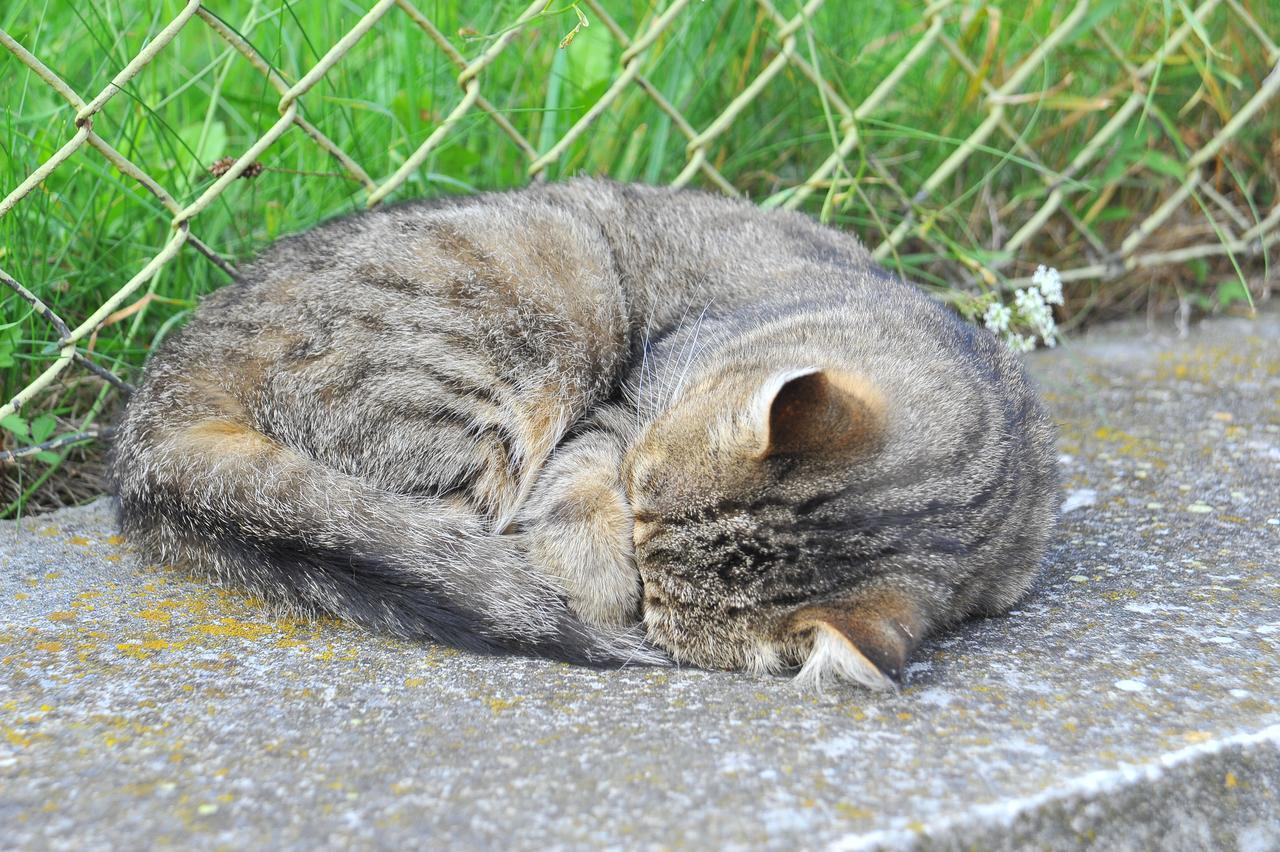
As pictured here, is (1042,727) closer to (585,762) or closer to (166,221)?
(585,762)

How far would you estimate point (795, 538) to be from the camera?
1.83 meters

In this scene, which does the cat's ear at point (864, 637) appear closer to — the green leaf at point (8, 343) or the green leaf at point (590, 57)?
the green leaf at point (8, 343)

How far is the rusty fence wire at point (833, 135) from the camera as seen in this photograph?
228 cm

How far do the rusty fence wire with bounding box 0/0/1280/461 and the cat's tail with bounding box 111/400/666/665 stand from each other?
1.26 ft

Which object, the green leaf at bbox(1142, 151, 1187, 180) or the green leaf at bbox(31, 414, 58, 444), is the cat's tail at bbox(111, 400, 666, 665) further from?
the green leaf at bbox(1142, 151, 1187, 180)

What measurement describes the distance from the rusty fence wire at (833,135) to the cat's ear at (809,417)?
1.03 m

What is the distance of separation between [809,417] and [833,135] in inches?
47.9

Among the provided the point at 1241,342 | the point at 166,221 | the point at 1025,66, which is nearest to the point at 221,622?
the point at 166,221

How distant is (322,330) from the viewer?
2.23m

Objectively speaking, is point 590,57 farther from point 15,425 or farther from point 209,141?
point 15,425

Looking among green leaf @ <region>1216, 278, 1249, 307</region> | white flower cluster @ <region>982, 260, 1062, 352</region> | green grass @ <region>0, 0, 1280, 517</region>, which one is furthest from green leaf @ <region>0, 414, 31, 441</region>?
green leaf @ <region>1216, 278, 1249, 307</region>

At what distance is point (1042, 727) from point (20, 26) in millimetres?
2797

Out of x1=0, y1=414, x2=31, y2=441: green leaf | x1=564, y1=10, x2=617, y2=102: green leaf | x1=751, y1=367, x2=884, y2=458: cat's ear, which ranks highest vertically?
x1=564, y1=10, x2=617, y2=102: green leaf

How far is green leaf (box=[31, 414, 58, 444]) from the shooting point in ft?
7.66
